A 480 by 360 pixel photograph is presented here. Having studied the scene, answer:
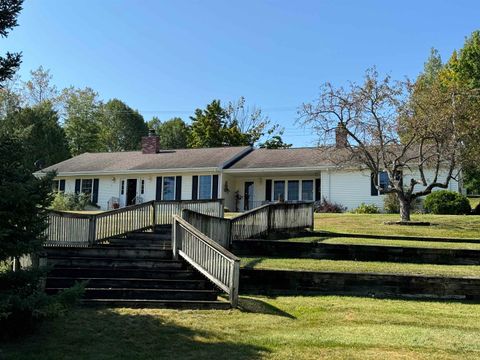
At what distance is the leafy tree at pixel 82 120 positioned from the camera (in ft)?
199

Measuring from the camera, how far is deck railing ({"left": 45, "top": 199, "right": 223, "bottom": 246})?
1204 cm

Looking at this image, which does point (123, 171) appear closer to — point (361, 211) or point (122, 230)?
point (361, 211)

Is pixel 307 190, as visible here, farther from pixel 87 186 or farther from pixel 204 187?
pixel 87 186

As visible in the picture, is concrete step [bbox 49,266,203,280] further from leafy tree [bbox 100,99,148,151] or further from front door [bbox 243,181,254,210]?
leafy tree [bbox 100,99,148,151]

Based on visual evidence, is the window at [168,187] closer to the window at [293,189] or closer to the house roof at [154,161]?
the house roof at [154,161]

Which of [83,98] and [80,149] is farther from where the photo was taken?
[83,98]

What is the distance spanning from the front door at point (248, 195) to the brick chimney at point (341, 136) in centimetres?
1043

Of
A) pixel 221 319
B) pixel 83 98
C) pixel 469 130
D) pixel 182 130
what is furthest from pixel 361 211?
pixel 83 98

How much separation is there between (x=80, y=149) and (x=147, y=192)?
3132cm

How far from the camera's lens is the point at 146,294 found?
8930 mm

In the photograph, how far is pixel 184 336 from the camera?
698 cm

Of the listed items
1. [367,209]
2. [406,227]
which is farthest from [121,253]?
[367,209]

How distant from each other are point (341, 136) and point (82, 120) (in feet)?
158

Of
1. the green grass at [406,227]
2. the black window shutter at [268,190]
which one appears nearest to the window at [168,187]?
the black window shutter at [268,190]
